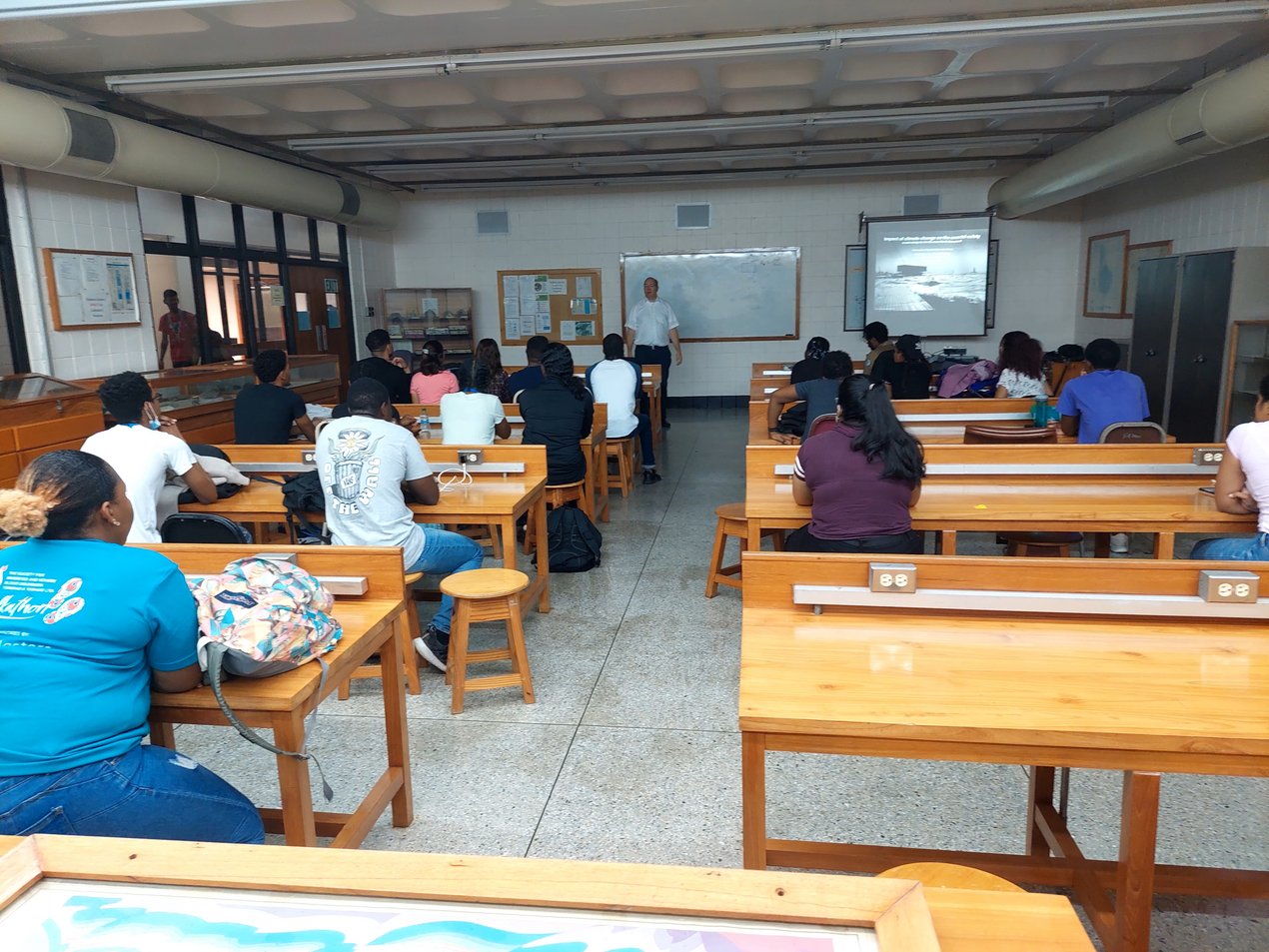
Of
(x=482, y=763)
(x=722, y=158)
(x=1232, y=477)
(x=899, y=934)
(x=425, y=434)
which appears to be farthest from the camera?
(x=722, y=158)

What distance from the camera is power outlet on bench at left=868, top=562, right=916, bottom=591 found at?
6.97 ft

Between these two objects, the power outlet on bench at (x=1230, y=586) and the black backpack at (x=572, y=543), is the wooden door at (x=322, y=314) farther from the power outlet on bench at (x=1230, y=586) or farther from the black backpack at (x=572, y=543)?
the power outlet on bench at (x=1230, y=586)

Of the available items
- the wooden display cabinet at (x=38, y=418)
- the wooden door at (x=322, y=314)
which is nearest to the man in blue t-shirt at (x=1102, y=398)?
the wooden display cabinet at (x=38, y=418)

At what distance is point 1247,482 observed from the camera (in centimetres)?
307

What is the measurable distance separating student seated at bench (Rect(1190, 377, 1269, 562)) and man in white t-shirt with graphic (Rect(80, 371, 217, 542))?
3.81 meters

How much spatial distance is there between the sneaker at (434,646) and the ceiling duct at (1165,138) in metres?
5.01

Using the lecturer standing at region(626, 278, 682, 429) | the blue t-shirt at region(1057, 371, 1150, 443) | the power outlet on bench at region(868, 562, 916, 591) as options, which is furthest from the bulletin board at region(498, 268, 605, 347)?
the power outlet on bench at region(868, 562, 916, 591)

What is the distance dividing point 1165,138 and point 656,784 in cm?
567

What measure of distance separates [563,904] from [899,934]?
0.35 meters

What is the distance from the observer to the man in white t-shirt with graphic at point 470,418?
185 inches

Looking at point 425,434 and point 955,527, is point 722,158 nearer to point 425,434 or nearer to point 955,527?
point 425,434

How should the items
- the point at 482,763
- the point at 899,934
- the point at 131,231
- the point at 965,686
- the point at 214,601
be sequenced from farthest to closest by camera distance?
the point at 131,231, the point at 482,763, the point at 214,601, the point at 965,686, the point at 899,934

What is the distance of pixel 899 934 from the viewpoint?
2.90 ft

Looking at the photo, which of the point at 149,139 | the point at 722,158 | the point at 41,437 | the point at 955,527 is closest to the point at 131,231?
the point at 149,139
